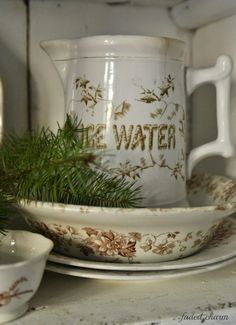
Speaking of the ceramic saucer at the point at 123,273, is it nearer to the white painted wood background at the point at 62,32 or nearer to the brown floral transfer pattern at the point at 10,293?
the brown floral transfer pattern at the point at 10,293

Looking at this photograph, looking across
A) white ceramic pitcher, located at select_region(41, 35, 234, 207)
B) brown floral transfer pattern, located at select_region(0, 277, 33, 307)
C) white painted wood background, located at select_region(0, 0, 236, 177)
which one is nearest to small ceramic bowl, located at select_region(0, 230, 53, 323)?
brown floral transfer pattern, located at select_region(0, 277, 33, 307)

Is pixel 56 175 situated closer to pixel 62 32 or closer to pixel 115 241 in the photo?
pixel 115 241

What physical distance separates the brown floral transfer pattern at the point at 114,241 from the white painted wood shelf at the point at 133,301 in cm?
2

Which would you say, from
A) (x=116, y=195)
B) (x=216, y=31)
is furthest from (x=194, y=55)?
(x=116, y=195)

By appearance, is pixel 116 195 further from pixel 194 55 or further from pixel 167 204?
pixel 194 55

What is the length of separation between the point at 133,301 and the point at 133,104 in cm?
15

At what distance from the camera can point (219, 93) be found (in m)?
0.46

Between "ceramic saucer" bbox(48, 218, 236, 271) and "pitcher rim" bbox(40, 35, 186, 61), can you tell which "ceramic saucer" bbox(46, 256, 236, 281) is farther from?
"pitcher rim" bbox(40, 35, 186, 61)

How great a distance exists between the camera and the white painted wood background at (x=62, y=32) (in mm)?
513

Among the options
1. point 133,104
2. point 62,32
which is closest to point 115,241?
point 133,104

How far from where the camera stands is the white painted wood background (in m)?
0.51

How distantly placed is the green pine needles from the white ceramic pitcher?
0.04m

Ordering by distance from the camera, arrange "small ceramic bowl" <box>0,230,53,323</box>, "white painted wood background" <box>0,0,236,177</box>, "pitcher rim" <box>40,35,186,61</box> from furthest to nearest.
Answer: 1. "white painted wood background" <box>0,0,236,177</box>
2. "pitcher rim" <box>40,35,186,61</box>
3. "small ceramic bowl" <box>0,230,53,323</box>

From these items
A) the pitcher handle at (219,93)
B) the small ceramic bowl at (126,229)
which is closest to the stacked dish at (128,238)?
the small ceramic bowl at (126,229)
